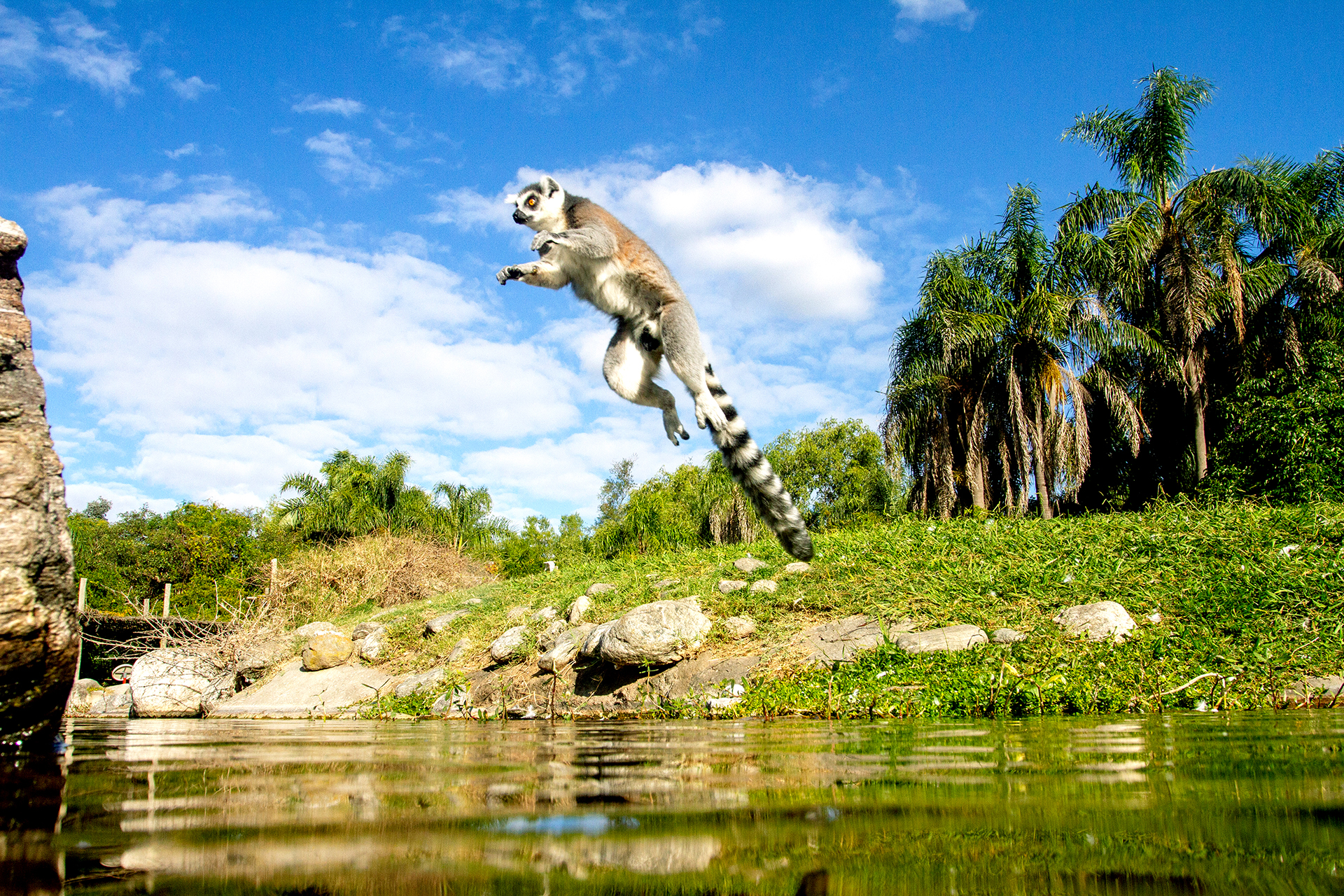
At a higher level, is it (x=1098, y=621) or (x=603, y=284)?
(x=603, y=284)

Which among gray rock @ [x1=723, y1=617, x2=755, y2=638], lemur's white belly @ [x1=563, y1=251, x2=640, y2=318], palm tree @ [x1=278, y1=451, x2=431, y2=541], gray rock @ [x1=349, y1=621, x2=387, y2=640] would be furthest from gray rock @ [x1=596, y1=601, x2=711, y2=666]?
palm tree @ [x1=278, y1=451, x2=431, y2=541]

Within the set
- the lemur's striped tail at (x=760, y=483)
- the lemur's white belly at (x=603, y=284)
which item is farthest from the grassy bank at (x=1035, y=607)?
the lemur's white belly at (x=603, y=284)

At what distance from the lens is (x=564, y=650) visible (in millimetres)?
9562

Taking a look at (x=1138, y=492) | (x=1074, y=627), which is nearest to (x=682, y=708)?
(x=1074, y=627)

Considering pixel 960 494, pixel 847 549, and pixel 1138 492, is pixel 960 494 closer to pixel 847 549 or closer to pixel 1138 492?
pixel 1138 492

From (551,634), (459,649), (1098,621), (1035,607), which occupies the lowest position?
(459,649)

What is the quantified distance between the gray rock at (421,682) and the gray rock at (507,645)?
0.70 meters

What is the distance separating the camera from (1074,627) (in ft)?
24.6

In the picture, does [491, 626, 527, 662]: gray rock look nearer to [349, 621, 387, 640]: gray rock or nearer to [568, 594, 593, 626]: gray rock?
[568, 594, 593, 626]: gray rock

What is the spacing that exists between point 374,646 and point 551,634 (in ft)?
13.7

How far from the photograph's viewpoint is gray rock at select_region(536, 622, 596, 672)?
9.38 m

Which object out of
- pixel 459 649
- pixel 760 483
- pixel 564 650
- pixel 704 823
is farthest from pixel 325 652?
pixel 704 823

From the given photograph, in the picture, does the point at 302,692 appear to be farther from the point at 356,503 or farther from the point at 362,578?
the point at 356,503

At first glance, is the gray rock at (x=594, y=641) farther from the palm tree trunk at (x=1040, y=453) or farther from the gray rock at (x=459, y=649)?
the palm tree trunk at (x=1040, y=453)
